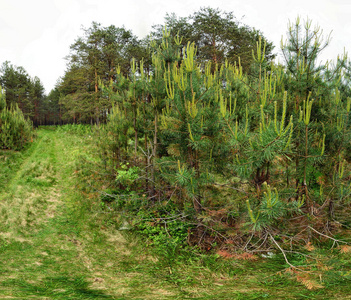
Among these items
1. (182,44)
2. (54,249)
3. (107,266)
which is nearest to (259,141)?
(107,266)

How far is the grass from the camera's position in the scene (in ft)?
9.72

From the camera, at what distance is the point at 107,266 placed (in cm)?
418

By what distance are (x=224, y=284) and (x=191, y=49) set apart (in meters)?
4.26

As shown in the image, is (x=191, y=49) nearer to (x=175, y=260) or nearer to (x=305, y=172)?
(x=305, y=172)

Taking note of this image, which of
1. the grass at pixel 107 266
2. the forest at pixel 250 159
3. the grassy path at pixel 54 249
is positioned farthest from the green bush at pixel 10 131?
the forest at pixel 250 159

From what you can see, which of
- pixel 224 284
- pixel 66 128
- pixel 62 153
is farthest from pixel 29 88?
pixel 224 284

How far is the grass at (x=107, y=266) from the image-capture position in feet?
9.72

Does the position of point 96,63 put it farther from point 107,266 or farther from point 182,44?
point 107,266

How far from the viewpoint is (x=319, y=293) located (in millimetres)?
2711

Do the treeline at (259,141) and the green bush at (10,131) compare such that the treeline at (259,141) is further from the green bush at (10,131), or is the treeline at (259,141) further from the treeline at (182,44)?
the treeline at (182,44)

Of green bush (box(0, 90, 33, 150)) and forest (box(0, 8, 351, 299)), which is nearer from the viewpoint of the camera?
forest (box(0, 8, 351, 299))

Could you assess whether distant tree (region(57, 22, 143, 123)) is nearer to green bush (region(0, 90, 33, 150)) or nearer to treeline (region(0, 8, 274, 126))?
treeline (region(0, 8, 274, 126))

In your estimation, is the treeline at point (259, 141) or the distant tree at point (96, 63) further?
the distant tree at point (96, 63)

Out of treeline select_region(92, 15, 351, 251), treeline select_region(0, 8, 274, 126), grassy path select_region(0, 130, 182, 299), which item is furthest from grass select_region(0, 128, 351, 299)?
treeline select_region(0, 8, 274, 126)
